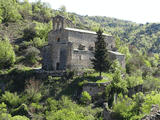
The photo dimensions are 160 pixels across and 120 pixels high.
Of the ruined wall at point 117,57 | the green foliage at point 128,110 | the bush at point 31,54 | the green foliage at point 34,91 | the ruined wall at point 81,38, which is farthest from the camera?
the bush at point 31,54

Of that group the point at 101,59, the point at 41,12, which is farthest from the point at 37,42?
the point at 41,12

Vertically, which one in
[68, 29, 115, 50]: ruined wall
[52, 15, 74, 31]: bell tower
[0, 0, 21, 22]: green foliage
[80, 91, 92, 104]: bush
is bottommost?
[80, 91, 92, 104]: bush

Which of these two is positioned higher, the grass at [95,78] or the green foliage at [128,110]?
the grass at [95,78]

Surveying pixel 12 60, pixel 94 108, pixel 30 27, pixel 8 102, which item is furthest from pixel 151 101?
pixel 30 27

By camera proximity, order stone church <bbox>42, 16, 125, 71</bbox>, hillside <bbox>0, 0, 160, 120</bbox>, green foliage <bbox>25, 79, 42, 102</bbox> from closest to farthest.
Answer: hillside <bbox>0, 0, 160, 120</bbox>
green foliage <bbox>25, 79, 42, 102</bbox>
stone church <bbox>42, 16, 125, 71</bbox>

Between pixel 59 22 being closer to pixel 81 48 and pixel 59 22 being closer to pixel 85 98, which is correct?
pixel 81 48

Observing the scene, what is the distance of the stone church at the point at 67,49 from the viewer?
35.5 meters

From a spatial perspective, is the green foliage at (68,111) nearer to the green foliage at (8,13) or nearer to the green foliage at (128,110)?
the green foliage at (128,110)

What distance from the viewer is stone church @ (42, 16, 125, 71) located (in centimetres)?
3547

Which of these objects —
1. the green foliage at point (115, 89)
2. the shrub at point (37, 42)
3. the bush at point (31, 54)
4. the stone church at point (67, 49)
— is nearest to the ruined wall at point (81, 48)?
the stone church at point (67, 49)

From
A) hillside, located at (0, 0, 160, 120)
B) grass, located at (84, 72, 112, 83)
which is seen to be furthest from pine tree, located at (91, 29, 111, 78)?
grass, located at (84, 72, 112, 83)

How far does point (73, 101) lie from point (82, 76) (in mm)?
6062

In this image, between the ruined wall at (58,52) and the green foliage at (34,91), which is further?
the ruined wall at (58,52)

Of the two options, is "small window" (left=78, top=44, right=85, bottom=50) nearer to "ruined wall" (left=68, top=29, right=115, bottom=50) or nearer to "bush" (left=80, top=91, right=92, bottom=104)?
"ruined wall" (left=68, top=29, right=115, bottom=50)
